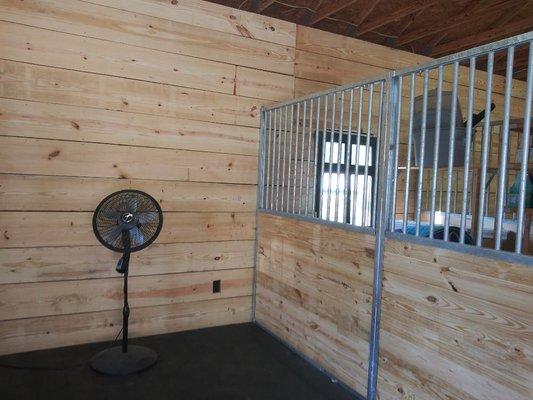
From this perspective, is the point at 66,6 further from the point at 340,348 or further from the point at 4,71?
the point at 340,348

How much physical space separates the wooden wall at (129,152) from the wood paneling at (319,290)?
1.12ft

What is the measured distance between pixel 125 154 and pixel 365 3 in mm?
2278

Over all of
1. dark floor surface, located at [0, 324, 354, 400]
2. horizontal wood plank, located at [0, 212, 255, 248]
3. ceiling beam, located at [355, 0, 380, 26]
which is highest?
ceiling beam, located at [355, 0, 380, 26]

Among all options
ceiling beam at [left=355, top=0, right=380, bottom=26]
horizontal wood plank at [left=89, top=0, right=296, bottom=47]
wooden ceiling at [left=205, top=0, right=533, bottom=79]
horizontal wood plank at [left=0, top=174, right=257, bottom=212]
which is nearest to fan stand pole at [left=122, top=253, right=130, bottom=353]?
horizontal wood plank at [left=0, top=174, right=257, bottom=212]

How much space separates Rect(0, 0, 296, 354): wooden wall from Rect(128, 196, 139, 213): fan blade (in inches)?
15.3

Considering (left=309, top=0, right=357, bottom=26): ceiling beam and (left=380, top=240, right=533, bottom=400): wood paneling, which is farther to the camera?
(left=309, top=0, right=357, bottom=26): ceiling beam

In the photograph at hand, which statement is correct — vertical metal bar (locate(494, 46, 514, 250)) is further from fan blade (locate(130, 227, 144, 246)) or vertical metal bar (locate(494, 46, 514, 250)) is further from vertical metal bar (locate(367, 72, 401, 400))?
fan blade (locate(130, 227, 144, 246))

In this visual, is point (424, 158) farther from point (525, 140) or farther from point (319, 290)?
point (319, 290)

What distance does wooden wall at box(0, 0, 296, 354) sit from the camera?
2645 millimetres

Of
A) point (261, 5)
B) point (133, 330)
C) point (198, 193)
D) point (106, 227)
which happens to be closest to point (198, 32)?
point (261, 5)

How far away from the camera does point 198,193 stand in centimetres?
315

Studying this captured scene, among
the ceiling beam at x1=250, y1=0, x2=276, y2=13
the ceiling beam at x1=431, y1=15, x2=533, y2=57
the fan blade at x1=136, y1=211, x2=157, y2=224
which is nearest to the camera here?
the fan blade at x1=136, y1=211, x2=157, y2=224

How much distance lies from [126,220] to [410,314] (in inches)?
67.0

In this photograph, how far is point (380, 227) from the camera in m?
2.08
